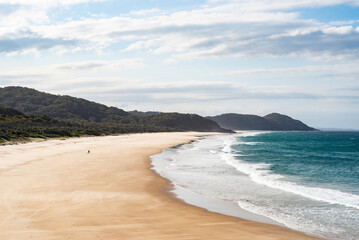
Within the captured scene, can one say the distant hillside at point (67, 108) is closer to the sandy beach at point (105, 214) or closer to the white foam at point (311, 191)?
the white foam at point (311, 191)

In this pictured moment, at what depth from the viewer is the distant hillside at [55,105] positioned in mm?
164500

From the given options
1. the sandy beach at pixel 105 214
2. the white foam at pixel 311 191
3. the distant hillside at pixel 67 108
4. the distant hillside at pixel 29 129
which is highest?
the distant hillside at pixel 67 108

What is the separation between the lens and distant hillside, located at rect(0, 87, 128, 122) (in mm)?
164500

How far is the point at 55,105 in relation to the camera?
169 metres

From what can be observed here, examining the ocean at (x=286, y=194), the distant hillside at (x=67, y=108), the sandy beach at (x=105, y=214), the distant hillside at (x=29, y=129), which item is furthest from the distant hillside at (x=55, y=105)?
the sandy beach at (x=105, y=214)

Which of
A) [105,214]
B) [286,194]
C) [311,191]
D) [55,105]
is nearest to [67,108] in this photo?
[55,105]

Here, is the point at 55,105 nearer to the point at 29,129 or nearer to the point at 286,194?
the point at 29,129

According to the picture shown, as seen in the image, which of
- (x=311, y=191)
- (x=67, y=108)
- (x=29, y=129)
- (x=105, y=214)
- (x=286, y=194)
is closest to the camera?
(x=105, y=214)

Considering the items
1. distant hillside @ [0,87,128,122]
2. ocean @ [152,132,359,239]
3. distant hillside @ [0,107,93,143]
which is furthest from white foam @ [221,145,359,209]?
distant hillside @ [0,87,128,122]

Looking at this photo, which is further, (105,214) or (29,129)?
(29,129)

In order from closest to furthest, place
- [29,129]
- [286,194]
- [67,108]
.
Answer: [286,194] < [29,129] < [67,108]

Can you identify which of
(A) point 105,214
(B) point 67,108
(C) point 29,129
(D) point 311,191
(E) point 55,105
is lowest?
(D) point 311,191

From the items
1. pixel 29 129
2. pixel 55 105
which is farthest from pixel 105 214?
pixel 55 105

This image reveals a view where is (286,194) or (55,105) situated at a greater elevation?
(55,105)
